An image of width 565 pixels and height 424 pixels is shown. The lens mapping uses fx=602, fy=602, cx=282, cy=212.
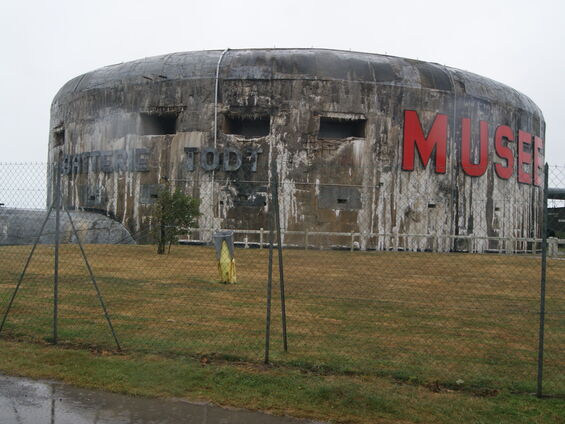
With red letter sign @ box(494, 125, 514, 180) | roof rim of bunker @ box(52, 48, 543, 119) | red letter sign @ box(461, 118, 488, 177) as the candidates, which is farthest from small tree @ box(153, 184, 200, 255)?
red letter sign @ box(494, 125, 514, 180)

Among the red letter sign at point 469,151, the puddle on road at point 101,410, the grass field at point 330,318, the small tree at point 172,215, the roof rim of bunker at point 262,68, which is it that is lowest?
the puddle on road at point 101,410

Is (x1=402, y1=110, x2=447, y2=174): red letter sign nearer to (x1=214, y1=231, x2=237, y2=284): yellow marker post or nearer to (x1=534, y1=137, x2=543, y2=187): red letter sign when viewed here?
(x1=534, y1=137, x2=543, y2=187): red letter sign

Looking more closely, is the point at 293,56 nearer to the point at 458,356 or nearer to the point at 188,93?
the point at 188,93

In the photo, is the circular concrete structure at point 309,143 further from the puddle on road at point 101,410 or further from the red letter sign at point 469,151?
the puddle on road at point 101,410

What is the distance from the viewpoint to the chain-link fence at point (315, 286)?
631 cm

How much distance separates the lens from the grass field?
5969 millimetres

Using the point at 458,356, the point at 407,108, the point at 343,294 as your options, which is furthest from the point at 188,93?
the point at 458,356

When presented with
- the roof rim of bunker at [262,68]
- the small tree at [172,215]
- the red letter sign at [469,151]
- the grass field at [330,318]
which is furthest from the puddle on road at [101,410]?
the red letter sign at [469,151]

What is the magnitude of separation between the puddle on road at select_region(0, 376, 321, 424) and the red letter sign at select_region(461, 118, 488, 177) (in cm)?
2147

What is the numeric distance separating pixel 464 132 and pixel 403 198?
383 centimetres

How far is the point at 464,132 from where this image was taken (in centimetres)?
2431

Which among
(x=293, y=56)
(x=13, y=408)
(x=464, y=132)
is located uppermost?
(x=293, y=56)

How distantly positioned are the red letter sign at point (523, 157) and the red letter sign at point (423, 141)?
4.88 metres

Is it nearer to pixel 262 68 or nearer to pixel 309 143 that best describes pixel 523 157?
pixel 309 143
